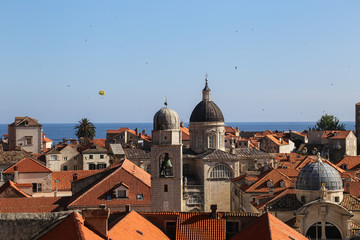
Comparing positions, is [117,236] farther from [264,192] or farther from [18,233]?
[264,192]

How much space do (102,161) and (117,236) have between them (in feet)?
198

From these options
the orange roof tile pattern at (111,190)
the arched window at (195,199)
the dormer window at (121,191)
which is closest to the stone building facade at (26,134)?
the arched window at (195,199)

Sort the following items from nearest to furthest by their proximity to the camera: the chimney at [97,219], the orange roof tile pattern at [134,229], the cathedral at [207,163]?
the chimney at [97,219]
the orange roof tile pattern at [134,229]
the cathedral at [207,163]

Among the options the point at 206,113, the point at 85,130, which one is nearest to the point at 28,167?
the point at 206,113

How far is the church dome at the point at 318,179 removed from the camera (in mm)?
41719

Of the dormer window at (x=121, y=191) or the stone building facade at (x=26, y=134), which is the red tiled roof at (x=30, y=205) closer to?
the dormer window at (x=121, y=191)

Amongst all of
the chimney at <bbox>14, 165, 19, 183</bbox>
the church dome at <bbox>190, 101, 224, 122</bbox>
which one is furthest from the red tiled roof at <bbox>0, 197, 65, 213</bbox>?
the church dome at <bbox>190, 101, 224, 122</bbox>

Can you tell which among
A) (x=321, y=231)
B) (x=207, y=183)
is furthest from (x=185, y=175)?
(x=321, y=231)

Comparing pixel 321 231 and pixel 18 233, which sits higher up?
pixel 18 233

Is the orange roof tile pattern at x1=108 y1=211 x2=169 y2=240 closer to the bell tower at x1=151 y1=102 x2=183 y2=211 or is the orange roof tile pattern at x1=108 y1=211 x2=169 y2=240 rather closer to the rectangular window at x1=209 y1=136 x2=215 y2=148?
the bell tower at x1=151 y1=102 x2=183 y2=211

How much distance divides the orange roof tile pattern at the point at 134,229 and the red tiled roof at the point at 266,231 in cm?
415

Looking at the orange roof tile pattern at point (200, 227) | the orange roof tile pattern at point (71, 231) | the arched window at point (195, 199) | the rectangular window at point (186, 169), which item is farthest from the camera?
the rectangular window at point (186, 169)

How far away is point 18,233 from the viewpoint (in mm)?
22641

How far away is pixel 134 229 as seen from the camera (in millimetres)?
28750
